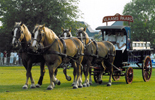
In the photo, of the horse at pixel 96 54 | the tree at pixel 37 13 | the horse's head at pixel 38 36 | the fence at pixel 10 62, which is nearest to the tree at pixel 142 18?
the tree at pixel 37 13

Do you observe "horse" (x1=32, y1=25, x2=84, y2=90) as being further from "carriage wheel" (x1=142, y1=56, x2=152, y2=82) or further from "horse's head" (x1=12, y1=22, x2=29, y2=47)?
"carriage wheel" (x1=142, y1=56, x2=152, y2=82)

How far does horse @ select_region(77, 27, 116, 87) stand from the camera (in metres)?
14.5

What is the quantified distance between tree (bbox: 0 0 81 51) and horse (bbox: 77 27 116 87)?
27.3 metres

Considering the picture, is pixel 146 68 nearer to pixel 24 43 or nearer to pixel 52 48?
pixel 52 48

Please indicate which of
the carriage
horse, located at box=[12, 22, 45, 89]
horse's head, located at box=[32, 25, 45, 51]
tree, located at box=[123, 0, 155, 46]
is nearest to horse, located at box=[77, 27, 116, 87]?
the carriage

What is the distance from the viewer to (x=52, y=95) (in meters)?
10.9

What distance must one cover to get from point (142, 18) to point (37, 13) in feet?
123

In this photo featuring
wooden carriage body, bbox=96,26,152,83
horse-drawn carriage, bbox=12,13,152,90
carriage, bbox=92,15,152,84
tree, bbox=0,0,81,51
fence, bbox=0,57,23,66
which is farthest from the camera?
tree, bbox=0,0,81,51

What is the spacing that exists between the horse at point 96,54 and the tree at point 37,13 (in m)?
27.3

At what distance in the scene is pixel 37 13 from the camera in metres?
43.3

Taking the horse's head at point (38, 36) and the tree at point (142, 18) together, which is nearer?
the horse's head at point (38, 36)

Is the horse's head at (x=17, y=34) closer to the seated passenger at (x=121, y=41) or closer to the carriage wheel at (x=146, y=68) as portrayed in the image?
the seated passenger at (x=121, y=41)

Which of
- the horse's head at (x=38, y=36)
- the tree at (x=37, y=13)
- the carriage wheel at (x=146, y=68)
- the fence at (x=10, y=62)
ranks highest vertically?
the tree at (x=37, y=13)

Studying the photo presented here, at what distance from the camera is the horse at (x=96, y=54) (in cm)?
1450
